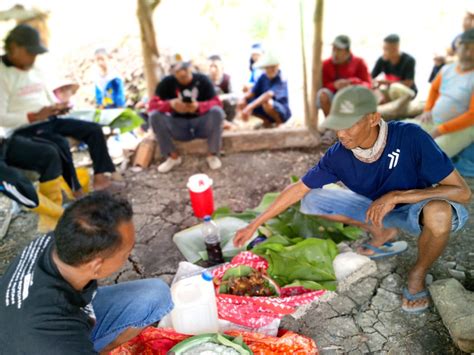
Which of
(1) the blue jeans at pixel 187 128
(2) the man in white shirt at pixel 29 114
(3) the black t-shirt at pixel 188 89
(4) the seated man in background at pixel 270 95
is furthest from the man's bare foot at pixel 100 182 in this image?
(4) the seated man in background at pixel 270 95

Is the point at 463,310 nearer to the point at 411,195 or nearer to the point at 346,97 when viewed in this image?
the point at 411,195

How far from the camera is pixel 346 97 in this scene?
2316 mm

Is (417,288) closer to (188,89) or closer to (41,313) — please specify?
(41,313)

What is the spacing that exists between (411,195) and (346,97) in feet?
2.14

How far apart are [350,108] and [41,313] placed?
5.86 feet

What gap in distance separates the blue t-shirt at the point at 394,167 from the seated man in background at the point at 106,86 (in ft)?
14.1

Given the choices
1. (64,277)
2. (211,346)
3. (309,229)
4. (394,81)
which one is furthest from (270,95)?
(64,277)

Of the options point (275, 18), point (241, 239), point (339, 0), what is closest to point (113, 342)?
point (241, 239)

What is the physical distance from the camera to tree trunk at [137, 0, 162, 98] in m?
4.57

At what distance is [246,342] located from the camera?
2.25m

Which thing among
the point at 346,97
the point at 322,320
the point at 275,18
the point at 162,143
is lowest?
the point at 322,320

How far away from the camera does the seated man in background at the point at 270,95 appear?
18.1ft

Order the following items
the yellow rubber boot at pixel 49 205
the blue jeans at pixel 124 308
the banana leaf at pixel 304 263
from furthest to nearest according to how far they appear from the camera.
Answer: the yellow rubber boot at pixel 49 205 < the banana leaf at pixel 304 263 < the blue jeans at pixel 124 308

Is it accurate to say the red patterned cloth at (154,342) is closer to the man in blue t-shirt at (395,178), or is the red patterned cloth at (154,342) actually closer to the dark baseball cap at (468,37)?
the man in blue t-shirt at (395,178)
